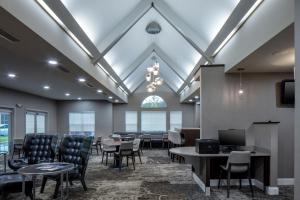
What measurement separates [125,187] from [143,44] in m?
5.01

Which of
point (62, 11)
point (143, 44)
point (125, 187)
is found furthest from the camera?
point (143, 44)

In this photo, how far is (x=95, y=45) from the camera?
223 inches

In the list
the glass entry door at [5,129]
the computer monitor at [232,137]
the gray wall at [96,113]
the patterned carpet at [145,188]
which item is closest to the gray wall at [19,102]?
the glass entry door at [5,129]

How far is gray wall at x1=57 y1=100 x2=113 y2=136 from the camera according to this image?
1418 centimetres

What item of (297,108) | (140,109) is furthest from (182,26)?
(140,109)

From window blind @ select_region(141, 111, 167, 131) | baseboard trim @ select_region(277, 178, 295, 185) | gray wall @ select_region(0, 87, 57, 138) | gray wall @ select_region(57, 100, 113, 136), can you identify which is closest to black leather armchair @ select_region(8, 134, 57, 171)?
gray wall @ select_region(0, 87, 57, 138)

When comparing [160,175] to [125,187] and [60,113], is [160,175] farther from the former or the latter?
[60,113]

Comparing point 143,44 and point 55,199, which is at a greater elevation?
point 143,44

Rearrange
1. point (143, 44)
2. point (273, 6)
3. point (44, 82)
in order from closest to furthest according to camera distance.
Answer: point (273, 6) → point (44, 82) → point (143, 44)

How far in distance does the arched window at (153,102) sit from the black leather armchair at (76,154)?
973 cm

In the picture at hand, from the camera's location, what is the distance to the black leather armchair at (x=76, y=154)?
195 inches

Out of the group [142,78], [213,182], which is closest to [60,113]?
[142,78]

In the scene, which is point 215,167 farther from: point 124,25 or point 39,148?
point 39,148

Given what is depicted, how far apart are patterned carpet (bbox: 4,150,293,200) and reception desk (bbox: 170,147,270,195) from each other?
7.4 inches
